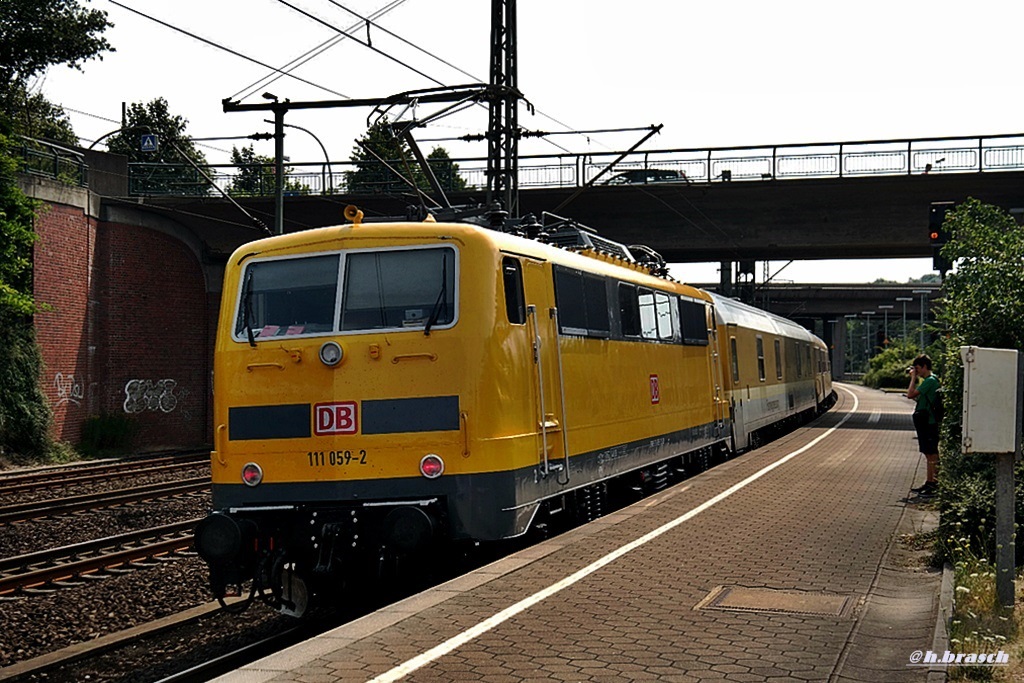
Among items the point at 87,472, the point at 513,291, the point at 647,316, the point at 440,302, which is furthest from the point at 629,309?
the point at 87,472

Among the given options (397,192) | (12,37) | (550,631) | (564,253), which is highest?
(12,37)

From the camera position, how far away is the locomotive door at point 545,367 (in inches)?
401

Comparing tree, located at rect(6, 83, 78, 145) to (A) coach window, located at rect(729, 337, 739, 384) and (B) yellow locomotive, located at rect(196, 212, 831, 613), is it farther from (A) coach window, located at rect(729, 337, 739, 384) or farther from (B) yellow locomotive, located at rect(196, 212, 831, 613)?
(B) yellow locomotive, located at rect(196, 212, 831, 613)

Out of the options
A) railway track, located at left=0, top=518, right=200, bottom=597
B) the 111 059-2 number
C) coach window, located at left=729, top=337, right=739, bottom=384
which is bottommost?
railway track, located at left=0, top=518, right=200, bottom=597

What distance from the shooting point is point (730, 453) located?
21.1 meters

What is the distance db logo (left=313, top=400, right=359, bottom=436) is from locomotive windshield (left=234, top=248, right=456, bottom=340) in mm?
651

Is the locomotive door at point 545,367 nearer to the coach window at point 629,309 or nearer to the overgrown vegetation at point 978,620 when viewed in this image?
the coach window at point 629,309

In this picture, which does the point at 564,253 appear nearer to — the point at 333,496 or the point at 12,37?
the point at 333,496

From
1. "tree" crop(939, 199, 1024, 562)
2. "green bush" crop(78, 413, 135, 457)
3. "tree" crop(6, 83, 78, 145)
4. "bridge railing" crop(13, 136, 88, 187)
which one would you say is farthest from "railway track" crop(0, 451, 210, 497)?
"tree" crop(6, 83, 78, 145)

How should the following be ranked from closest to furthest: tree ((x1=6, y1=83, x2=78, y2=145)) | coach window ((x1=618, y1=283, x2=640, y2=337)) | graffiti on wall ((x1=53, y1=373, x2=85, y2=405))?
coach window ((x1=618, y1=283, x2=640, y2=337)) < graffiti on wall ((x1=53, y1=373, x2=85, y2=405)) < tree ((x1=6, y1=83, x2=78, y2=145))

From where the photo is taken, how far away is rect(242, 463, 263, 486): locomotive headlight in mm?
9367

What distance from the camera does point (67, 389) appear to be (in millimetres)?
28672

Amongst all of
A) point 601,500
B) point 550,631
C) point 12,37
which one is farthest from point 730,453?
point 12,37

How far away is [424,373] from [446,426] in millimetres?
468
